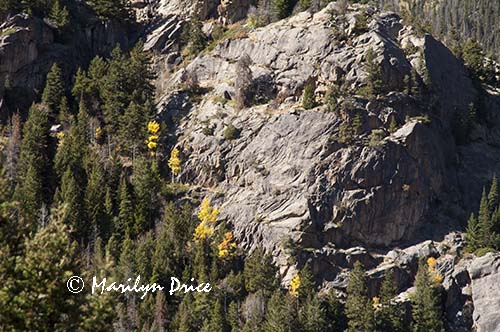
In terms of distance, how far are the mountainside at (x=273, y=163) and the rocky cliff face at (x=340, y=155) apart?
0.65ft

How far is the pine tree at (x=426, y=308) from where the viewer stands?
70.3 meters

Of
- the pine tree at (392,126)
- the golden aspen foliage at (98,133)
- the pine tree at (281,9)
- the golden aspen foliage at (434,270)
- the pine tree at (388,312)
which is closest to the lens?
the pine tree at (388,312)

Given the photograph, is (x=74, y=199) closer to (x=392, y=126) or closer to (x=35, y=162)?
(x=35, y=162)

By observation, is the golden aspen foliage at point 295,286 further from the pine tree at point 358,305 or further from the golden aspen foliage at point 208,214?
the golden aspen foliage at point 208,214

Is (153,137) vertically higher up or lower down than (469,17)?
lower down

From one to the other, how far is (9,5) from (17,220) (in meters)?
81.2

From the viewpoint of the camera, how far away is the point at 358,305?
226 feet

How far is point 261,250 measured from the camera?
75062 millimetres

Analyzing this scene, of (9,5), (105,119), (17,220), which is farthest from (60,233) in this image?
(9,5)

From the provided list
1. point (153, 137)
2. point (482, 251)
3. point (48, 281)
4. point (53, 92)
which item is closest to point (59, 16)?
point (53, 92)

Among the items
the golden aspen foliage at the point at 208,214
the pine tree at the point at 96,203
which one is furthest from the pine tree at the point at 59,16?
the golden aspen foliage at the point at 208,214

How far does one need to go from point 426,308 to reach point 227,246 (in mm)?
21096

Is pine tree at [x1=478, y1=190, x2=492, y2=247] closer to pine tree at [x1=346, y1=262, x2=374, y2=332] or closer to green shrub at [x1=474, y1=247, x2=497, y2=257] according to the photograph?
green shrub at [x1=474, y1=247, x2=497, y2=257]

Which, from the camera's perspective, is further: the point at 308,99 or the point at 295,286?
the point at 308,99
